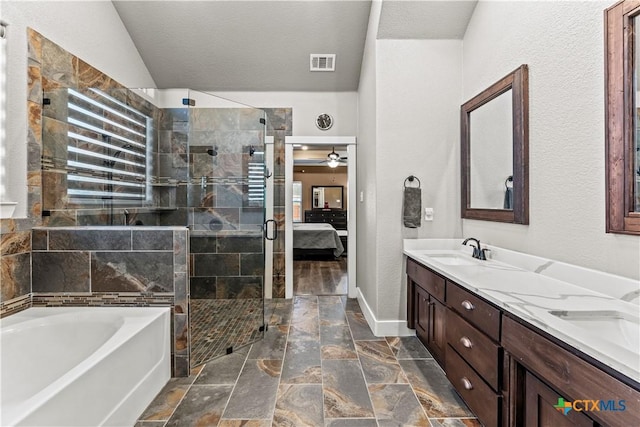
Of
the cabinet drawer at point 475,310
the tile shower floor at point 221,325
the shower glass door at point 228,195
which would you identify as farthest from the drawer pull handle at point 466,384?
the shower glass door at point 228,195

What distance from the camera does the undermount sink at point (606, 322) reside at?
108 cm

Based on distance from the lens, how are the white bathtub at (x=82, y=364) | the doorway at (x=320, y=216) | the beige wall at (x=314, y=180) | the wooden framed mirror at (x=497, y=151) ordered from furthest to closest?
the beige wall at (x=314, y=180), the doorway at (x=320, y=216), the wooden framed mirror at (x=497, y=151), the white bathtub at (x=82, y=364)

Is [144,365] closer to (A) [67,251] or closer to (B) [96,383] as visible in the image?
(B) [96,383]

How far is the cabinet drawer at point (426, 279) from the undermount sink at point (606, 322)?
2.69ft

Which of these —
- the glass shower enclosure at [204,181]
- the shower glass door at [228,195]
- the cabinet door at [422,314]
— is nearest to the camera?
the cabinet door at [422,314]

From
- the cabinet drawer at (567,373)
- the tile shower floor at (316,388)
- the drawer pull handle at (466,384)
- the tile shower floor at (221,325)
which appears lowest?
the tile shower floor at (316,388)

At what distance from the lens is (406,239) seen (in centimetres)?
270

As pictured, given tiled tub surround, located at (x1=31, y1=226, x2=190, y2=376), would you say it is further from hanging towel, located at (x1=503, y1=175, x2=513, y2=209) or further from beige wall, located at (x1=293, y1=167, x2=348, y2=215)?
beige wall, located at (x1=293, y1=167, x2=348, y2=215)

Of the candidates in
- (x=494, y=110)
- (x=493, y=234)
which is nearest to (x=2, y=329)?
(x=493, y=234)

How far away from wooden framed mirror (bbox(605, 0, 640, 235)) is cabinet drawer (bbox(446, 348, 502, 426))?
3.14 ft

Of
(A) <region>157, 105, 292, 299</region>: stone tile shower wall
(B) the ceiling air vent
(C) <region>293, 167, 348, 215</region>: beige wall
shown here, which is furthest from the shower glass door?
(C) <region>293, 167, 348, 215</region>: beige wall

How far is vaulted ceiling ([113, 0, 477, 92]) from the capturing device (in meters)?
2.60

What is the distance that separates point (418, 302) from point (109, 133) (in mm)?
3171

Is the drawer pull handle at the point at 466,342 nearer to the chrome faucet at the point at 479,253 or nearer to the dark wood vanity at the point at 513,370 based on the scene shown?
the dark wood vanity at the point at 513,370
